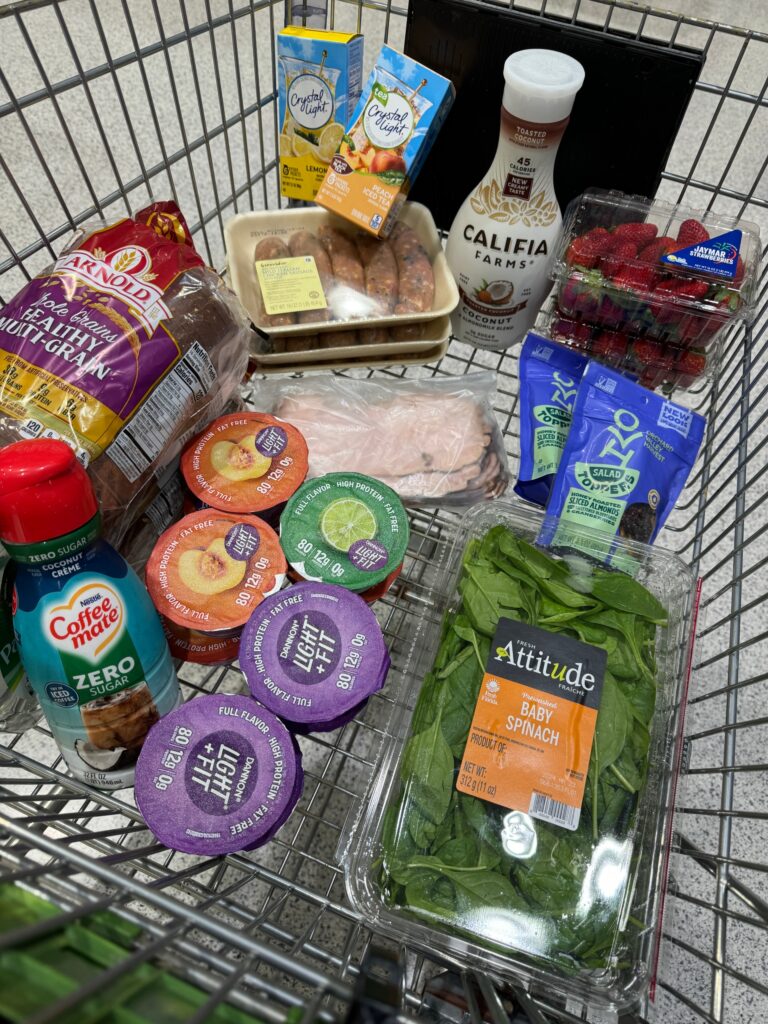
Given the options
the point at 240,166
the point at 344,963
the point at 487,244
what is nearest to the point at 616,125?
the point at 487,244

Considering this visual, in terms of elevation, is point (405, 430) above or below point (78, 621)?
below

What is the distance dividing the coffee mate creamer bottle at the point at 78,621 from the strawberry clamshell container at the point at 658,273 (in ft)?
1.96

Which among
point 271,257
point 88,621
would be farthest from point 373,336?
point 88,621

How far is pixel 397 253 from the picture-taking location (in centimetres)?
92

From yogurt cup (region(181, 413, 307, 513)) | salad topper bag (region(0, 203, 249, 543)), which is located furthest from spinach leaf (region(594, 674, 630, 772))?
salad topper bag (region(0, 203, 249, 543))

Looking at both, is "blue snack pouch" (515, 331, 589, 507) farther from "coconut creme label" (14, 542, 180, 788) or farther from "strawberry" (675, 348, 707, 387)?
"coconut creme label" (14, 542, 180, 788)

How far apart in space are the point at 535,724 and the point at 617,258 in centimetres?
53

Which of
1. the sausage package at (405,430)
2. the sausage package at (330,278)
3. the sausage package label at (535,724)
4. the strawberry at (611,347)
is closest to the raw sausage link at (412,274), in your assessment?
the sausage package at (330,278)

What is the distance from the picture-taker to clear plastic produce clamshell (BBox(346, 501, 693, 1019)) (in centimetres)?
56

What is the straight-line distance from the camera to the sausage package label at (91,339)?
1.91 feet

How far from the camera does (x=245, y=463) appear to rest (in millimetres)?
733

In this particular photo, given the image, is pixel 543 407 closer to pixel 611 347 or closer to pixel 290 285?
pixel 611 347

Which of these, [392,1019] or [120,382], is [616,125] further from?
[392,1019]

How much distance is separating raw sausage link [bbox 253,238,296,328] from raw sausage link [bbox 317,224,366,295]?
5 centimetres
